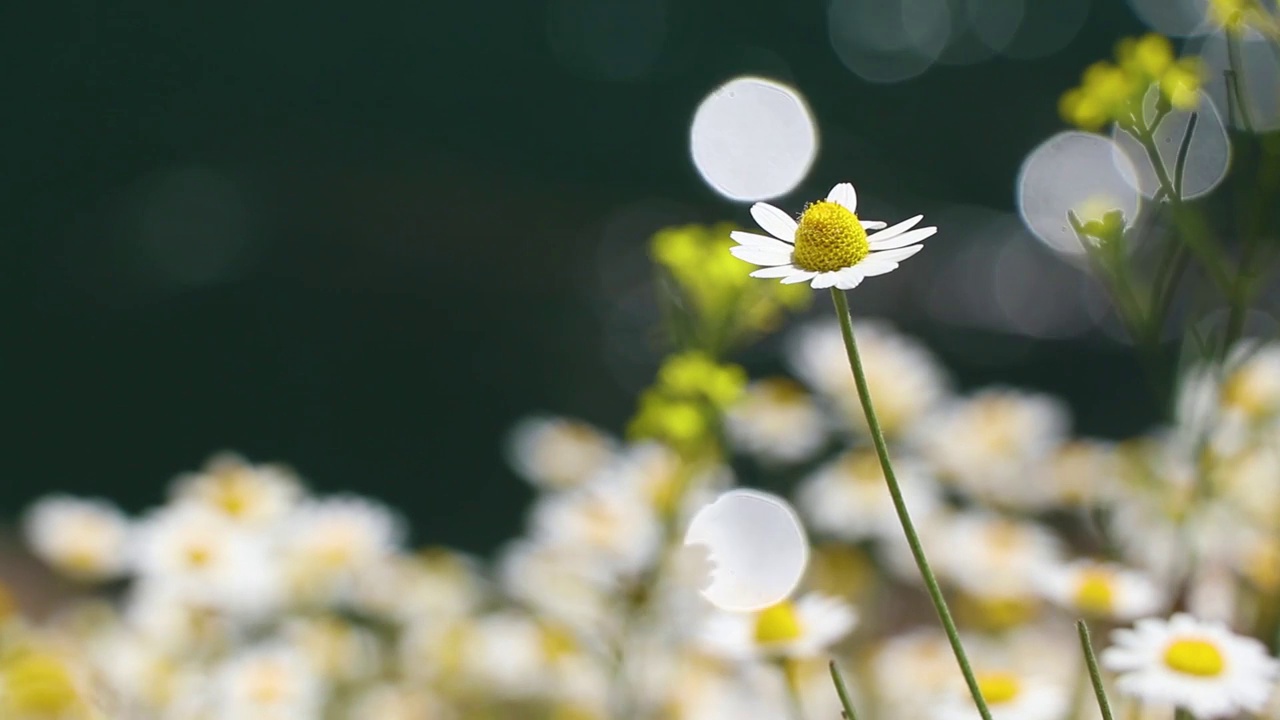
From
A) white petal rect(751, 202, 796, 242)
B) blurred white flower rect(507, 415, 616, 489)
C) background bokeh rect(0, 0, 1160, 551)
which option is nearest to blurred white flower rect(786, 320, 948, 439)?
blurred white flower rect(507, 415, 616, 489)

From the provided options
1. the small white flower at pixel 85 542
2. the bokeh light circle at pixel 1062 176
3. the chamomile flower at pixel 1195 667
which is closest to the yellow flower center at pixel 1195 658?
the chamomile flower at pixel 1195 667

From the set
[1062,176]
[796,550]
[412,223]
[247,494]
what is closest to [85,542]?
[247,494]

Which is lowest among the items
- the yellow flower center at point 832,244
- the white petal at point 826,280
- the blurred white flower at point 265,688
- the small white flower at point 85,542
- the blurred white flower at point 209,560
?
the white petal at point 826,280

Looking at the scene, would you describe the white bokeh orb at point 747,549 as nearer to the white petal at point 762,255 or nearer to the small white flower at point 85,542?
the white petal at point 762,255

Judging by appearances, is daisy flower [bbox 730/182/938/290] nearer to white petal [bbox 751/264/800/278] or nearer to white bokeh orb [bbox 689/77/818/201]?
white petal [bbox 751/264/800/278]

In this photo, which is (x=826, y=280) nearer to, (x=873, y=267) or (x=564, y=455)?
(x=873, y=267)

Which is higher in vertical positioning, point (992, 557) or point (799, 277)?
point (992, 557)
